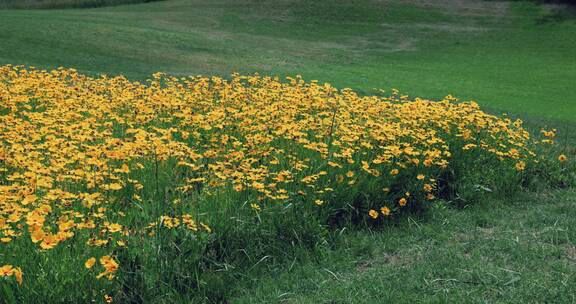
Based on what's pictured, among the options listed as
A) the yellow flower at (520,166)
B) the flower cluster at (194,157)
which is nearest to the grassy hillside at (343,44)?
the yellow flower at (520,166)

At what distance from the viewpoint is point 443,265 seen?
222 inches

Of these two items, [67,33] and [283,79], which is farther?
[67,33]

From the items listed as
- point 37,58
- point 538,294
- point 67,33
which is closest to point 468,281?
point 538,294

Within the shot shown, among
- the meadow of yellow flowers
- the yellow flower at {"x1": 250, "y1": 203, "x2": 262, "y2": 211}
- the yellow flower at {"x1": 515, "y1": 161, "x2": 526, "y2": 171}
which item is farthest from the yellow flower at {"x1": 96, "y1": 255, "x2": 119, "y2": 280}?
the yellow flower at {"x1": 515, "y1": 161, "x2": 526, "y2": 171}

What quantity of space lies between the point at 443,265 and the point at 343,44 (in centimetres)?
2232

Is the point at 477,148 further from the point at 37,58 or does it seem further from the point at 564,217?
the point at 37,58

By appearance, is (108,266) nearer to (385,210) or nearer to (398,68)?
(385,210)

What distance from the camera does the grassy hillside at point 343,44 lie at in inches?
716

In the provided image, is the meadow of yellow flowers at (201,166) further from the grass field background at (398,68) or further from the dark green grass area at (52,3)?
the dark green grass area at (52,3)

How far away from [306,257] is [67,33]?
1903cm

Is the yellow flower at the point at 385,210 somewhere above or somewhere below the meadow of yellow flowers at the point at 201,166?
below

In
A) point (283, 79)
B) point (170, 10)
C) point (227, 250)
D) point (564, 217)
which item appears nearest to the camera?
point (227, 250)

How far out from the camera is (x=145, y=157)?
6.52m

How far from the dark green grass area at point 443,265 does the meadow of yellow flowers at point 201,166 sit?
1.34 feet
